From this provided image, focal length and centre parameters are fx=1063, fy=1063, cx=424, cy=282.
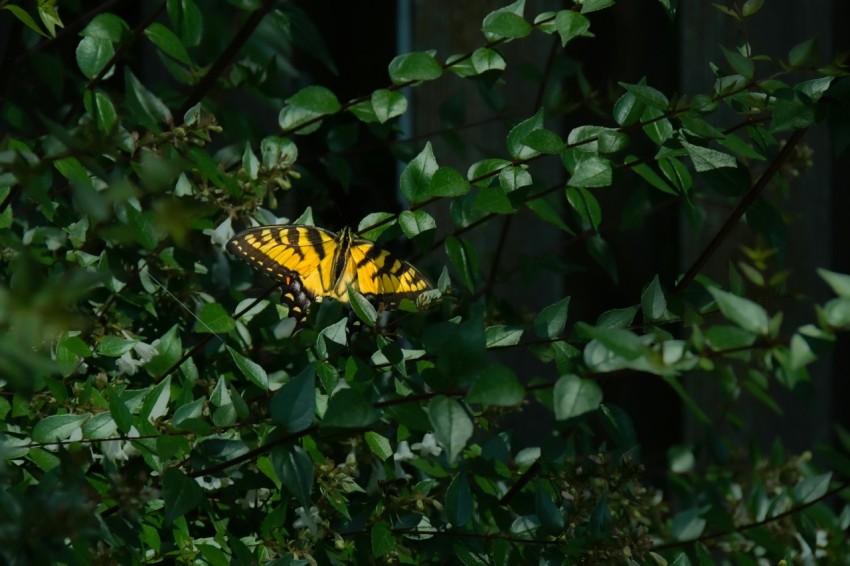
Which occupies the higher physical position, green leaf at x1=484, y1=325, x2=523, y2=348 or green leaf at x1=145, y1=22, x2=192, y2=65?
green leaf at x1=145, y1=22, x2=192, y2=65

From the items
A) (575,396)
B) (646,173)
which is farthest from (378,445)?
(646,173)

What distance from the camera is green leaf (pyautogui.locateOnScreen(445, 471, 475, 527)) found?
0.96 metres

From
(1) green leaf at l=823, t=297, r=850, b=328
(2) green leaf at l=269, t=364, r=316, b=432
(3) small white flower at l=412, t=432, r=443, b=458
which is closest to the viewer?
(1) green leaf at l=823, t=297, r=850, b=328

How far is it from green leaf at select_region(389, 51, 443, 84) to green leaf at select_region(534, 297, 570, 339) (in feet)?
1.13

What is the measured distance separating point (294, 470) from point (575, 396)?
225mm

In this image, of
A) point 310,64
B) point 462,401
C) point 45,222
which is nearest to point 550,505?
point 462,401

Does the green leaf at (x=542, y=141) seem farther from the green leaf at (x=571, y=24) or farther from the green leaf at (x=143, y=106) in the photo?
the green leaf at (x=143, y=106)

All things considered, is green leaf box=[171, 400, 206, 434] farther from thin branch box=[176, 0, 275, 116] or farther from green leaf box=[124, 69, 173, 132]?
thin branch box=[176, 0, 275, 116]

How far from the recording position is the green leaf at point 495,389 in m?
0.74

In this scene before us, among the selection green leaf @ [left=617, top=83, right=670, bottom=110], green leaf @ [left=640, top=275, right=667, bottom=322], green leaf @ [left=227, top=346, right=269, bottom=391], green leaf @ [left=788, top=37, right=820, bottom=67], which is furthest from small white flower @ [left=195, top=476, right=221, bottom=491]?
green leaf @ [left=788, top=37, right=820, bottom=67]

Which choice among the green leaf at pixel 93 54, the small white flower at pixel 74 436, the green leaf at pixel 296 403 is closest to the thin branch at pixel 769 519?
the green leaf at pixel 296 403

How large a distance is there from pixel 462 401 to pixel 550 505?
243 millimetres

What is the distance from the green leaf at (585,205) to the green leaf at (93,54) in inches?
22.0

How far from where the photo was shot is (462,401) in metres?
0.80
